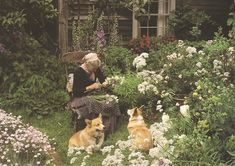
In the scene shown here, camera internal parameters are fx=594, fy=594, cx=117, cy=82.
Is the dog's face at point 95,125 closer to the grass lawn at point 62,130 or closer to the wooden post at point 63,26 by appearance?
the grass lawn at point 62,130

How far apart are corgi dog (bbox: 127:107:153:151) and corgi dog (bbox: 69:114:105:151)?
446 mm

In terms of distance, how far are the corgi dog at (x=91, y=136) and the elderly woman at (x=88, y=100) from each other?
0.65 meters

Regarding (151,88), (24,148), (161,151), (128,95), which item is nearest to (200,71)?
(151,88)

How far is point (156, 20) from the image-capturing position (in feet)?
50.2

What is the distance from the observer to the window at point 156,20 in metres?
14.9

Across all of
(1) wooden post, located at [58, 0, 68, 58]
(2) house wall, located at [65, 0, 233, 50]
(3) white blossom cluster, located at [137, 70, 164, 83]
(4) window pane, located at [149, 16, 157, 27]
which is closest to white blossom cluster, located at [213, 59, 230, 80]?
(3) white blossom cluster, located at [137, 70, 164, 83]

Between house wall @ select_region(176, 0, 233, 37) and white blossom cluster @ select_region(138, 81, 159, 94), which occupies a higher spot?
house wall @ select_region(176, 0, 233, 37)

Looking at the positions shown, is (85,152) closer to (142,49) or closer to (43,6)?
(43,6)

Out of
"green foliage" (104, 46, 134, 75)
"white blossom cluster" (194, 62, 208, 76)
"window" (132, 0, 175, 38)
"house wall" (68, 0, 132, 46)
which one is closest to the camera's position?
"white blossom cluster" (194, 62, 208, 76)

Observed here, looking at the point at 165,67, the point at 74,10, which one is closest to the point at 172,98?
the point at 165,67

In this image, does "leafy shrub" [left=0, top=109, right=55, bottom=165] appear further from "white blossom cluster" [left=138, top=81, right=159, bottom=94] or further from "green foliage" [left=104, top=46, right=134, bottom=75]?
"green foliage" [left=104, top=46, right=134, bottom=75]

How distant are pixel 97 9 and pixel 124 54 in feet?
5.99

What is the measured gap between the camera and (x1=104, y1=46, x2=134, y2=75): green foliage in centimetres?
1152

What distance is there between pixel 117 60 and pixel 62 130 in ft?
8.61
